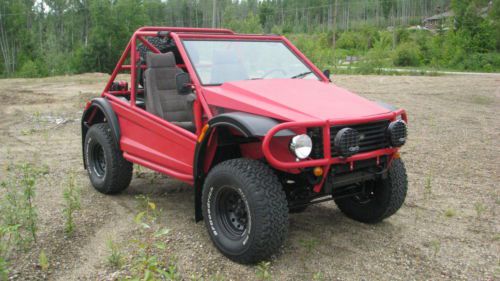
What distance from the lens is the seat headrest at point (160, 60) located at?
5.73 m

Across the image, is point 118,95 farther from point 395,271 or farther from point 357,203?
point 395,271

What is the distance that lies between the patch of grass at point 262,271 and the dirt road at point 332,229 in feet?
0.15

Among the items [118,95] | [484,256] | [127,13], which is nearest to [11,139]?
[118,95]

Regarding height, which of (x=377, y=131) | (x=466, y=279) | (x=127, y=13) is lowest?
(x=466, y=279)

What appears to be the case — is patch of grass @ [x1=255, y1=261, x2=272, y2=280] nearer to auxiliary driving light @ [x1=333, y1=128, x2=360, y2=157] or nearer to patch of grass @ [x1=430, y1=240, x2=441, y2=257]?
auxiliary driving light @ [x1=333, y1=128, x2=360, y2=157]

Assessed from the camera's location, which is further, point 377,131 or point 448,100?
point 448,100

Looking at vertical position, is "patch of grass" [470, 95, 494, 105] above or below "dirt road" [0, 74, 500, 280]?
above

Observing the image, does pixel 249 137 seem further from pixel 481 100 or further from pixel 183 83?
pixel 481 100

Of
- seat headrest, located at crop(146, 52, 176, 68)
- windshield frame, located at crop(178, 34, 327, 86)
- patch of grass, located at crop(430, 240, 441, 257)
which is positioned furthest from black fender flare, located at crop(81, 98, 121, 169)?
patch of grass, located at crop(430, 240, 441, 257)

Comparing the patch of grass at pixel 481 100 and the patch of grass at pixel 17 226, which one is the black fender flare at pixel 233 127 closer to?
the patch of grass at pixel 17 226

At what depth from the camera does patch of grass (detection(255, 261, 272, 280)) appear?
12.0ft

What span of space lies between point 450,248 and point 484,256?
0.27 m

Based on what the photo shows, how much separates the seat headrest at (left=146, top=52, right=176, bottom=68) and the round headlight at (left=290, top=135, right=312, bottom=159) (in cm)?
260

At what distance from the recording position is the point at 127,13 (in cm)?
5734
